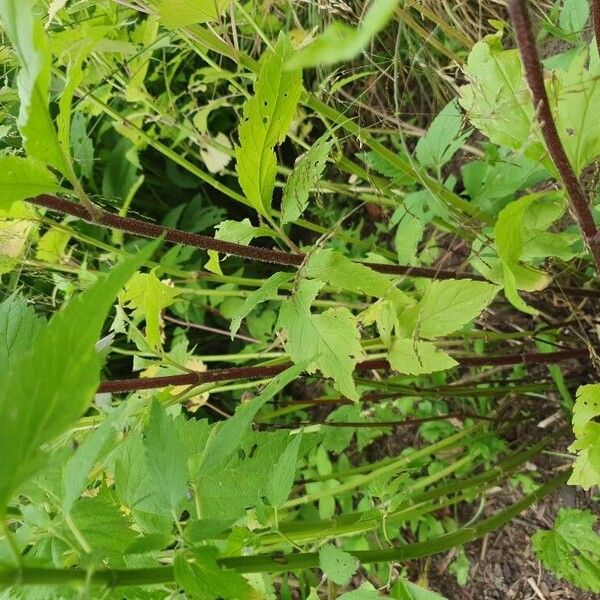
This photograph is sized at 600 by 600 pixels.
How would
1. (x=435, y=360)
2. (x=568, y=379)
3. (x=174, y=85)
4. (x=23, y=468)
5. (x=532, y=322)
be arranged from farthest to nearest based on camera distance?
(x=174, y=85) → (x=532, y=322) → (x=568, y=379) → (x=435, y=360) → (x=23, y=468)

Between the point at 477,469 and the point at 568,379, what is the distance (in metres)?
0.28

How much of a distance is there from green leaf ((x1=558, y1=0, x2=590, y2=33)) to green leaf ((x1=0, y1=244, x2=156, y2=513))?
26.4 inches

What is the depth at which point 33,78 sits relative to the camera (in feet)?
1.37

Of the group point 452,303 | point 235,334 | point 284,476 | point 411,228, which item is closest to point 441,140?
point 411,228

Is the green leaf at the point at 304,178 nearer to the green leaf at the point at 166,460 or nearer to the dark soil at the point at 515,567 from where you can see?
the green leaf at the point at 166,460

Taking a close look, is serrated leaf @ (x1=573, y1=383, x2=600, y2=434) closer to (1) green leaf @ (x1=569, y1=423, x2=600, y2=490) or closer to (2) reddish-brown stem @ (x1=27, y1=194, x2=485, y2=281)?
(1) green leaf @ (x1=569, y1=423, x2=600, y2=490)

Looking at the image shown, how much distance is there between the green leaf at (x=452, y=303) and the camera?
0.69m

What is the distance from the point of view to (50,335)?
32cm

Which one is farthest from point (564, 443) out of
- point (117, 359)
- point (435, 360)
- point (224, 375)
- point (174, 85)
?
point (174, 85)

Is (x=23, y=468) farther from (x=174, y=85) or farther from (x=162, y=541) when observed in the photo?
(x=174, y=85)

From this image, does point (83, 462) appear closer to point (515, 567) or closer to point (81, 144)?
point (515, 567)

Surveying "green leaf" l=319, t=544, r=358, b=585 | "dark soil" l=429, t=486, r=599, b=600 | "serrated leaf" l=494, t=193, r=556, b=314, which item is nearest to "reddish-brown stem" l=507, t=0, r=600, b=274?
"serrated leaf" l=494, t=193, r=556, b=314

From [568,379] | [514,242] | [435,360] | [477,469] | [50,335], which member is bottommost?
[477,469]

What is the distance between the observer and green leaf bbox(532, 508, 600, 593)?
0.94 metres
